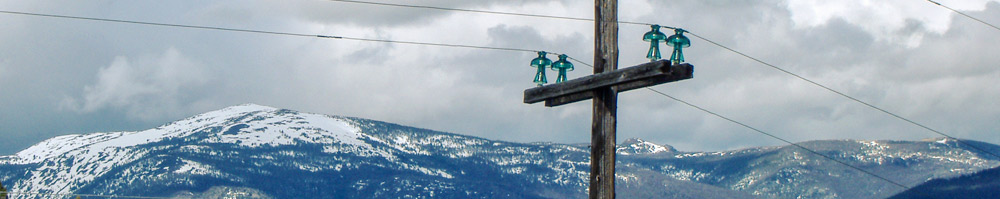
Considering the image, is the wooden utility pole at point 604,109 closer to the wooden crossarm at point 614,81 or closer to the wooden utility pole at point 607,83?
the wooden utility pole at point 607,83

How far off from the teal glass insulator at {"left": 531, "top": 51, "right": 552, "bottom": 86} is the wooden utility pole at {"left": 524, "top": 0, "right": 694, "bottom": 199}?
1.50 m

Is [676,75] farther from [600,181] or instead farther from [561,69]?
[561,69]

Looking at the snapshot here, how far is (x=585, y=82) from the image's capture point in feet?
70.5

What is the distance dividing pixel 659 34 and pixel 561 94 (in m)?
2.14

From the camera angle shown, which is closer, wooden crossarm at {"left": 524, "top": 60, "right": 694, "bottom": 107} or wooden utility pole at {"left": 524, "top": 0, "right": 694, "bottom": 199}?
wooden crossarm at {"left": 524, "top": 60, "right": 694, "bottom": 107}

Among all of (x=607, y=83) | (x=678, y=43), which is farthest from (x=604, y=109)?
(x=678, y=43)

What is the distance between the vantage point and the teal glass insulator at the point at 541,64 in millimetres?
23659

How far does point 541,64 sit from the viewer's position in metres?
24.0

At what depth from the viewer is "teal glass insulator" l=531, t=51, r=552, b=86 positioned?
23.7m

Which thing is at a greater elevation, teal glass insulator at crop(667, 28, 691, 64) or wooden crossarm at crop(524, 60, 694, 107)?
teal glass insulator at crop(667, 28, 691, 64)

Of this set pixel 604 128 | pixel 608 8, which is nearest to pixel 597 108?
pixel 604 128

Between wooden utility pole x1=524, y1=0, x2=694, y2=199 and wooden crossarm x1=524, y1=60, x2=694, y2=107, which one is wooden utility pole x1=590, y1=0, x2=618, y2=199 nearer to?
wooden utility pole x1=524, y1=0, x2=694, y2=199

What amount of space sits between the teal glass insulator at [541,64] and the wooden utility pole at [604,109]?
7.57ft

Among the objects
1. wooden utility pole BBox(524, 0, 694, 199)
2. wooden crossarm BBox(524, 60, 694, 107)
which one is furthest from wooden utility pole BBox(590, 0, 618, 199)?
wooden crossarm BBox(524, 60, 694, 107)
